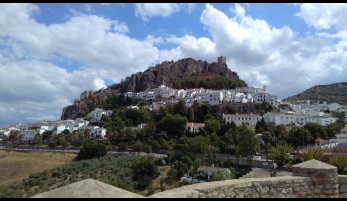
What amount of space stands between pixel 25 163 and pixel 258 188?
1790 inches

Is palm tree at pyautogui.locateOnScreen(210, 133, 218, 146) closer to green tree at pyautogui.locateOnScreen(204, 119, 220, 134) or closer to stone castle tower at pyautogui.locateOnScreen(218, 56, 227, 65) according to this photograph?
green tree at pyautogui.locateOnScreen(204, 119, 220, 134)

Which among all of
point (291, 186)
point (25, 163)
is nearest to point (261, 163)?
point (291, 186)

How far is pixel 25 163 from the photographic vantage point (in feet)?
142

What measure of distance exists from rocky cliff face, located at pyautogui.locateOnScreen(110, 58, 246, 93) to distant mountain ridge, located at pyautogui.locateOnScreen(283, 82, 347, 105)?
40.6 m

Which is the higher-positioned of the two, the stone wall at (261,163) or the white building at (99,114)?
the white building at (99,114)

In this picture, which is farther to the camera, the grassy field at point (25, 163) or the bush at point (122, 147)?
the bush at point (122, 147)

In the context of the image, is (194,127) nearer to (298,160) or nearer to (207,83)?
(298,160)

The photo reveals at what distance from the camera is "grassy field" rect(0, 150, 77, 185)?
1463 inches

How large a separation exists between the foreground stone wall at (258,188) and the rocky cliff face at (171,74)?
98.6 metres

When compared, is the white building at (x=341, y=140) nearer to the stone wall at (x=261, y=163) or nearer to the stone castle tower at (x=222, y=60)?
the stone wall at (x=261, y=163)

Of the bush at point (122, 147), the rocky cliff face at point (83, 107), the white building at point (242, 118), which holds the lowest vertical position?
the bush at point (122, 147)

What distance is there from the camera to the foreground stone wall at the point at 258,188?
17.2 feet

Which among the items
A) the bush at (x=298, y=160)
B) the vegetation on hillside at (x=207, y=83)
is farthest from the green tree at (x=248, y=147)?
the vegetation on hillside at (x=207, y=83)

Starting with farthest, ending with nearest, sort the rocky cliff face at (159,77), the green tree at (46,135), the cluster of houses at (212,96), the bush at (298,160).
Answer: the rocky cliff face at (159,77), the cluster of houses at (212,96), the green tree at (46,135), the bush at (298,160)
